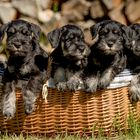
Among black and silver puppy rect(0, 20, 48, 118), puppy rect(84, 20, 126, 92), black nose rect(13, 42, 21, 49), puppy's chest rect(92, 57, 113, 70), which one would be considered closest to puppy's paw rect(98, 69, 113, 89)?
puppy rect(84, 20, 126, 92)

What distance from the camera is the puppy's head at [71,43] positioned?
5.30m

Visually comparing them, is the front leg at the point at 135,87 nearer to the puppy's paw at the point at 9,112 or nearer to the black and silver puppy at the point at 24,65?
the black and silver puppy at the point at 24,65

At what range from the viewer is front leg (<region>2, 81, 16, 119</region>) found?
210 inches

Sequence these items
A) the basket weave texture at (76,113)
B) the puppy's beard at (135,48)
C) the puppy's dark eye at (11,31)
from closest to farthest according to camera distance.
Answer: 1. the basket weave texture at (76,113)
2. the puppy's dark eye at (11,31)
3. the puppy's beard at (135,48)

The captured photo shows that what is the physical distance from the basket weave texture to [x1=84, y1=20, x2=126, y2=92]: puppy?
114 mm

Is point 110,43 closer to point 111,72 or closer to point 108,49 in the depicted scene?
point 108,49

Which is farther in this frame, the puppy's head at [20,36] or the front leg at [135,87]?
the front leg at [135,87]

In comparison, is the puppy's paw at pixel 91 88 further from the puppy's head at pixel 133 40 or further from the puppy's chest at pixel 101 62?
the puppy's head at pixel 133 40

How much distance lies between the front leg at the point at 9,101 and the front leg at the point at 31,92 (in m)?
0.11

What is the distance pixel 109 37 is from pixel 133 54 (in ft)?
1.24

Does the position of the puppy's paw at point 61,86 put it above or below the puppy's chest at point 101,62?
below

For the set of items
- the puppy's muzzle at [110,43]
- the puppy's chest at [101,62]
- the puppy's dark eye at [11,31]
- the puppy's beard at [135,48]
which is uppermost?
the puppy's dark eye at [11,31]

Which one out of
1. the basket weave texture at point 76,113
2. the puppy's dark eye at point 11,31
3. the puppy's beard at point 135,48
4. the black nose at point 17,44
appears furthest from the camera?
the puppy's beard at point 135,48

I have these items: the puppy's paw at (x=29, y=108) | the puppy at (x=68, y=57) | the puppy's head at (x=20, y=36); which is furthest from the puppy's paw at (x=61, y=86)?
the puppy's head at (x=20, y=36)
